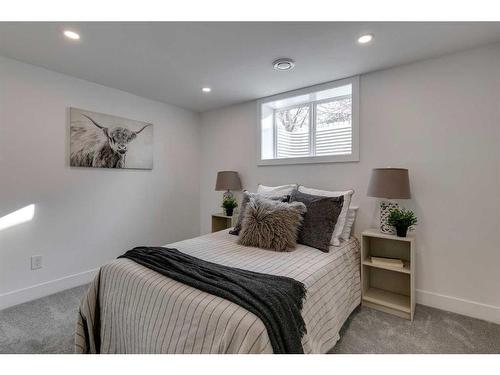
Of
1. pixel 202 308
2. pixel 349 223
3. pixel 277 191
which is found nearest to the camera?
pixel 202 308

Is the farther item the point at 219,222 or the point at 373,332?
the point at 219,222

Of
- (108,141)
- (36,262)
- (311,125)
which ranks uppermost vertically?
(311,125)

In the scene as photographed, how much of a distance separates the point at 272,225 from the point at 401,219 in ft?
3.60

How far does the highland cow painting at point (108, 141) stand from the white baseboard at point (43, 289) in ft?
3.96

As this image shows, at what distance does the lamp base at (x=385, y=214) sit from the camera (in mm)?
2229

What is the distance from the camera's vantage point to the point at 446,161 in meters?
2.07

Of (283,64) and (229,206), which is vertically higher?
(283,64)

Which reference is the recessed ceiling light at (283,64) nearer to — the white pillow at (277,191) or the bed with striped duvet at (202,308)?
the white pillow at (277,191)

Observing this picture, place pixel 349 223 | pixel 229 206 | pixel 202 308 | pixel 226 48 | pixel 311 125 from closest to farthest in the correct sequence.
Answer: pixel 202 308, pixel 226 48, pixel 349 223, pixel 311 125, pixel 229 206

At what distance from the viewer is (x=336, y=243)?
2078 millimetres

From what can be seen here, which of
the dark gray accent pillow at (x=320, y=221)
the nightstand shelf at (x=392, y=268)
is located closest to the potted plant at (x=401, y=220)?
the nightstand shelf at (x=392, y=268)

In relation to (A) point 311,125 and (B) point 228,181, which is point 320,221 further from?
(B) point 228,181

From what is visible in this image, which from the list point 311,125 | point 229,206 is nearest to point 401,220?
point 311,125
